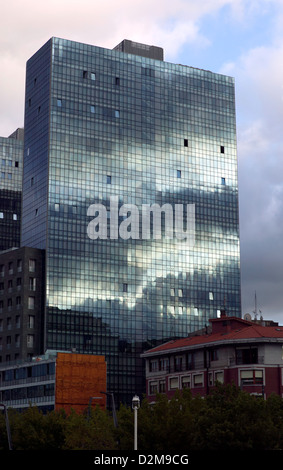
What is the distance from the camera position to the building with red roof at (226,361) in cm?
12875

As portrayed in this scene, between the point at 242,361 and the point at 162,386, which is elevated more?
the point at 242,361

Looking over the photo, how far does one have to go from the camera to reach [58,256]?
199000mm

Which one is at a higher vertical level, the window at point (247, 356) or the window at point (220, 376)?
the window at point (247, 356)

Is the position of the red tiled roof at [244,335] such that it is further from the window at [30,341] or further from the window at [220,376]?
the window at [30,341]

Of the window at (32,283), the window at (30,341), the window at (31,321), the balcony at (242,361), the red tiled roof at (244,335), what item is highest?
the window at (32,283)

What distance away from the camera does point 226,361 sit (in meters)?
132

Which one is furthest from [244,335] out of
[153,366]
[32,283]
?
[32,283]

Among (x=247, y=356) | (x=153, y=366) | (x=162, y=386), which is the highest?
(x=153, y=366)

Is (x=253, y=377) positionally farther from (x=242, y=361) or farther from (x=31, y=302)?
(x=31, y=302)

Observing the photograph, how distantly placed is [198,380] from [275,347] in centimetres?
1549

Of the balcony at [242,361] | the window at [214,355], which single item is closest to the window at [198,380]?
the window at [214,355]

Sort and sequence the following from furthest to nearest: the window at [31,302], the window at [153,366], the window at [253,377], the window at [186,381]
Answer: the window at [31,302] < the window at [153,366] < the window at [186,381] < the window at [253,377]

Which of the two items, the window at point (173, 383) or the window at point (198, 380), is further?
the window at point (173, 383)

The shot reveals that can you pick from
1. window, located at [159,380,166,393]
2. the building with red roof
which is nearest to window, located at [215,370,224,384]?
the building with red roof
